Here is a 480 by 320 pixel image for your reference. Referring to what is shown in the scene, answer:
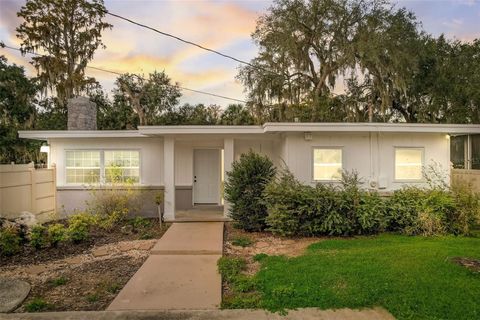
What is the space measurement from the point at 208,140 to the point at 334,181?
410cm

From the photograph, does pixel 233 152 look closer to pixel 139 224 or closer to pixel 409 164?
pixel 139 224

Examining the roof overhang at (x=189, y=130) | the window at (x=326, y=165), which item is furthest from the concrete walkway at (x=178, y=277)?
the window at (x=326, y=165)

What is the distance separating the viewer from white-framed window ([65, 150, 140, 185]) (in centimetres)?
1112

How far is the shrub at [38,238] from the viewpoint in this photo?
682 cm

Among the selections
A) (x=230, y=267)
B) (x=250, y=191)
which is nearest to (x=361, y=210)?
(x=250, y=191)

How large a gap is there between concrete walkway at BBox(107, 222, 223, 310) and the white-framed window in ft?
12.1

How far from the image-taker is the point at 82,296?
15.5ft

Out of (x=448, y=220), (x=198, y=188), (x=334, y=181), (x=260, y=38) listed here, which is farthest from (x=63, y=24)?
(x=448, y=220)

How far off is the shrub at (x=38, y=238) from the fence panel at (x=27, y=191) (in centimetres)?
223

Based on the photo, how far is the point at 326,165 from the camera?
983 cm

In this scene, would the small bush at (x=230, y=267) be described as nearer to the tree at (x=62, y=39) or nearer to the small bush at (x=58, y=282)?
the small bush at (x=58, y=282)

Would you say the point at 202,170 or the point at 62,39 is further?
the point at 62,39

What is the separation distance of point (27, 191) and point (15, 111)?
1287 centimetres

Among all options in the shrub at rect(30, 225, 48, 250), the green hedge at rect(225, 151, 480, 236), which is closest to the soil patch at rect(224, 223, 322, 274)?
the green hedge at rect(225, 151, 480, 236)
